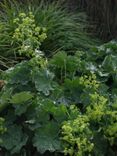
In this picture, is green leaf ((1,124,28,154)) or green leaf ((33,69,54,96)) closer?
green leaf ((1,124,28,154))

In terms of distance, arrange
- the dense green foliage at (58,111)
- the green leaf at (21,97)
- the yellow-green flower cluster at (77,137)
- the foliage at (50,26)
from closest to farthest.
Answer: the yellow-green flower cluster at (77,137) < the dense green foliage at (58,111) < the green leaf at (21,97) < the foliage at (50,26)

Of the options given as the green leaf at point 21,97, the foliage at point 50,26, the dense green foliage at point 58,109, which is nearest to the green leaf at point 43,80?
the dense green foliage at point 58,109

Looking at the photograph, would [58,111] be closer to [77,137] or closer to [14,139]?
[77,137]

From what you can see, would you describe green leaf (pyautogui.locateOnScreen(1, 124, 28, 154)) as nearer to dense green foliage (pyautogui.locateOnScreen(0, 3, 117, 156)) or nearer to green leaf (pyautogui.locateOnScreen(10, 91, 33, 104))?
dense green foliage (pyautogui.locateOnScreen(0, 3, 117, 156))

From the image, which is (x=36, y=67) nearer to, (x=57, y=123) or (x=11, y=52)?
(x=57, y=123)

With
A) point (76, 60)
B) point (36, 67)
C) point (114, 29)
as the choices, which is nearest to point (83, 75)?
point (76, 60)

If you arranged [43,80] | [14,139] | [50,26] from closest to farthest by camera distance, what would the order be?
[14,139], [43,80], [50,26]

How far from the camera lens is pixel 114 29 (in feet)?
20.9

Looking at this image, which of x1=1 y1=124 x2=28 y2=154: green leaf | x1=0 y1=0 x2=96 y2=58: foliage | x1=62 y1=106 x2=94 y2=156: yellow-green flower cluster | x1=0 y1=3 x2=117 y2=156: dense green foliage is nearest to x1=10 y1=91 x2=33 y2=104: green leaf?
x1=0 y1=3 x2=117 y2=156: dense green foliage

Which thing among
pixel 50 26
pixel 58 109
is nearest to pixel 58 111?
pixel 58 109

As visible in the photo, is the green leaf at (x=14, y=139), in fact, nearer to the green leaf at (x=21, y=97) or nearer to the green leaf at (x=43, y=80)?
the green leaf at (x=21, y=97)

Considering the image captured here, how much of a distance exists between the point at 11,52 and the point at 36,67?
4.35 ft

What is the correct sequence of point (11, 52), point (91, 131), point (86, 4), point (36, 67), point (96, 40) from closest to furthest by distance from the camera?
point (91, 131), point (36, 67), point (11, 52), point (96, 40), point (86, 4)

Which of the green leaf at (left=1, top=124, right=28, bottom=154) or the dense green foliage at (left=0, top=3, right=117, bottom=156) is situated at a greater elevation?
the dense green foliage at (left=0, top=3, right=117, bottom=156)
